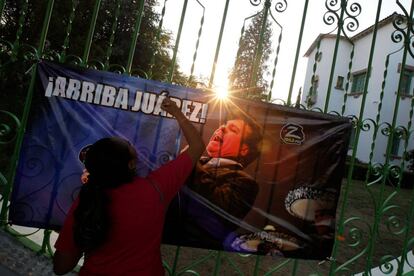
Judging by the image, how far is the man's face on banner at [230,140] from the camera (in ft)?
9.36

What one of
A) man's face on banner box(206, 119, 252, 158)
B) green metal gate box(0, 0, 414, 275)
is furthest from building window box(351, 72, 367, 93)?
man's face on banner box(206, 119, 252, 158)

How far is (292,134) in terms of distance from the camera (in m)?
2.95

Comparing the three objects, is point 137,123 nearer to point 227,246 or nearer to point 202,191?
point 202,191

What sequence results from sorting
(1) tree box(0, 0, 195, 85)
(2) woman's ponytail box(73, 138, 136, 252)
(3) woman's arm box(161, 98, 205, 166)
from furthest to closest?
(1) tree box(0, 0, 195, 85) < (3) woman's arm box(161, 98, 205, 166) < (2) woman's ponytail box(73, 138, 136, 252)

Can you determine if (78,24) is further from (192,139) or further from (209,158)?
(192,139)

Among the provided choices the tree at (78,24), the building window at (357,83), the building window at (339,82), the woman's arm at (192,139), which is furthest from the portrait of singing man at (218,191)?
the building window at (339,82)

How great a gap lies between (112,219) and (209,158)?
1.22 m

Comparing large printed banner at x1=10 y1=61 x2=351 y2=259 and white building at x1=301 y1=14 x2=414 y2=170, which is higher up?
white building at x1=301 y1=14 x2=414 y2=170

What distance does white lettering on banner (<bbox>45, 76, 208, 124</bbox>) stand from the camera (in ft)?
8.59

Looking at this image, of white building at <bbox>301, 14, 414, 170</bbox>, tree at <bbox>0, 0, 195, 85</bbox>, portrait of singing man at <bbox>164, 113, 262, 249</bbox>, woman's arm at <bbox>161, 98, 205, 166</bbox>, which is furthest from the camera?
white building at <bbox>301, 14, 414, 170</bbox>

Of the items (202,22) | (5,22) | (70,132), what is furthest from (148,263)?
(5,22)

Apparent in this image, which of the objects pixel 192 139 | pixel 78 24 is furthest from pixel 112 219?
pixel 78 24

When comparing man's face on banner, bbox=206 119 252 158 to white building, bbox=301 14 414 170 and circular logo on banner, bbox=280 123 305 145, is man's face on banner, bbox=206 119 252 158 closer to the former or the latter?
circular logo on banner, bbox=280 123 305 145

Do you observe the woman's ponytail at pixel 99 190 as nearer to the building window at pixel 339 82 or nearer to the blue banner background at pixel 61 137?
the blue banner background at pixel 61 137
